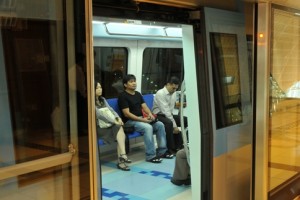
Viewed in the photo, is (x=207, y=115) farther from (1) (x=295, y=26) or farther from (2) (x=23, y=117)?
(2) (x=23, y=117)

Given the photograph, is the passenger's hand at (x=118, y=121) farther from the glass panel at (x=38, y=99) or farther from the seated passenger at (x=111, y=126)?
the glass panel at (x=38, y=99)

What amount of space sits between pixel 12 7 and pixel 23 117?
51 cm

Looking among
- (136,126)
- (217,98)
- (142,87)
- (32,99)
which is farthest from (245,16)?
(142,87)

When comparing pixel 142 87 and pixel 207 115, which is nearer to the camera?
pixel 207 115

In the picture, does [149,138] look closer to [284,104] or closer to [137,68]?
[137,68]

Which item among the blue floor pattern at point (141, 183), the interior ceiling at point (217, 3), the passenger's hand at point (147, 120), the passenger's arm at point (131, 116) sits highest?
the interior ceiling at point (217, 3)

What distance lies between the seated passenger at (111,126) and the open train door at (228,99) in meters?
2.73

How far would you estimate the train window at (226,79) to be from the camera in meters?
3.73

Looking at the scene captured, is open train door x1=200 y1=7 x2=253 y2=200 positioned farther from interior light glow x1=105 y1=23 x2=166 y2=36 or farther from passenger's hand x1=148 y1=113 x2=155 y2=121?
A: interior light glow x1=105 y1=23 x2=166 y2=36

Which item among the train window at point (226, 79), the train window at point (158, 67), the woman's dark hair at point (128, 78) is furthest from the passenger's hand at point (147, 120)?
the train window at point (226, 79)

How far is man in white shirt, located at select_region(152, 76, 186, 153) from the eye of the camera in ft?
24.8

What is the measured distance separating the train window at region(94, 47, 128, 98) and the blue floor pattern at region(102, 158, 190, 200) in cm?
138

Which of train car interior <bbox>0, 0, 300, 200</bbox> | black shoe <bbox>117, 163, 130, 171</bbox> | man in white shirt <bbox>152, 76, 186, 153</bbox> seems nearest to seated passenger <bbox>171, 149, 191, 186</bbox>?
train car interior <bbox>0, 0, 300, 200</bbox>

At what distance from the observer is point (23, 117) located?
6.32 feet
